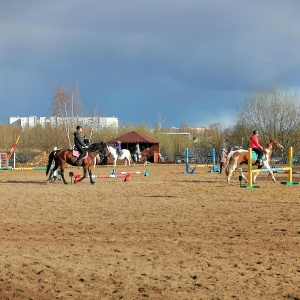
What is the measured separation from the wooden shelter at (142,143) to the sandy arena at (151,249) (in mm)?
45396

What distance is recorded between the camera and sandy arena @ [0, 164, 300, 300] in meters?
6.61

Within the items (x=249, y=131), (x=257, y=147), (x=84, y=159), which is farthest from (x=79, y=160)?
(x=249, y=131)

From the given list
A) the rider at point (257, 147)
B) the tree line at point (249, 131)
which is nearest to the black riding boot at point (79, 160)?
the rider at point (257, 147)

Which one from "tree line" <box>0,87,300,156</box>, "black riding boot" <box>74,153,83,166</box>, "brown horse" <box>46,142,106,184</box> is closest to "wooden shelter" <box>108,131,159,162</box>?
"tree line" <box>0,87,300,156</box>

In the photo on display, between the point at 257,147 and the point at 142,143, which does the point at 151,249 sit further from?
the point at 142,143

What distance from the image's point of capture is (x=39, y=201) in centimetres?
1644

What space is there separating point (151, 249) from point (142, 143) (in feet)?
178

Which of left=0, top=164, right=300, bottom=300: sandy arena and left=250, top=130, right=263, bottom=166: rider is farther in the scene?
left=250, top=130, right=263, bottom=166: rider

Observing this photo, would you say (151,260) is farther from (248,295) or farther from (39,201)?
(39,201)

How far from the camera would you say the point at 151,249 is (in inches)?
349

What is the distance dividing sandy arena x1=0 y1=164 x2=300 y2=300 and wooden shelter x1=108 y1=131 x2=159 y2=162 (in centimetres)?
4540

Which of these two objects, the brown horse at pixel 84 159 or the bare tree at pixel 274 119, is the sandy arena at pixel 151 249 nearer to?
the brown horse at pixel 84 159

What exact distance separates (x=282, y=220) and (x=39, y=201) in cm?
767

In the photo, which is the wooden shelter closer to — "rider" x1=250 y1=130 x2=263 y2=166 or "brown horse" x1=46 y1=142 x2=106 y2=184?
"brown horse" x1=46 y1=142 x2=106 y2=184
